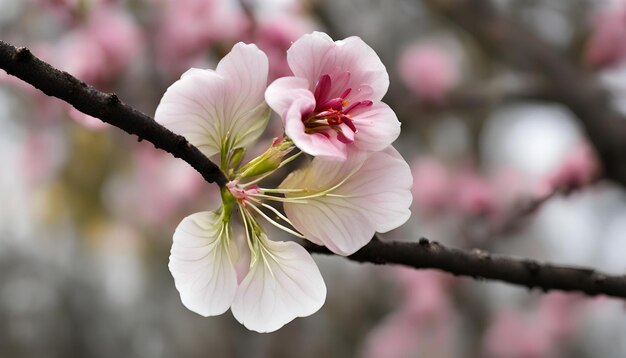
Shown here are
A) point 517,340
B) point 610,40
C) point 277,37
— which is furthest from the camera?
point 517,340

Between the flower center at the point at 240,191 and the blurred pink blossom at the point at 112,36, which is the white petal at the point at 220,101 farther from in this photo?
the blurred pink blossom at the point at 112,36

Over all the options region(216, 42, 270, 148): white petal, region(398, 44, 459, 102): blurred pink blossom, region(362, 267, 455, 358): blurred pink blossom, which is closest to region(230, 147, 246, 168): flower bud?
region(216, 42, 270, 148): white petal

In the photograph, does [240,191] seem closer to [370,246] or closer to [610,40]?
[370,246]

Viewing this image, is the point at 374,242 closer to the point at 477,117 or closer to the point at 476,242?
the point at 476,242

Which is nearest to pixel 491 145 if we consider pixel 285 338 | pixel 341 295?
pixel 341 295

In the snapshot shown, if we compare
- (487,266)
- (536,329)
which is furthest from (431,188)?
(487,266)
